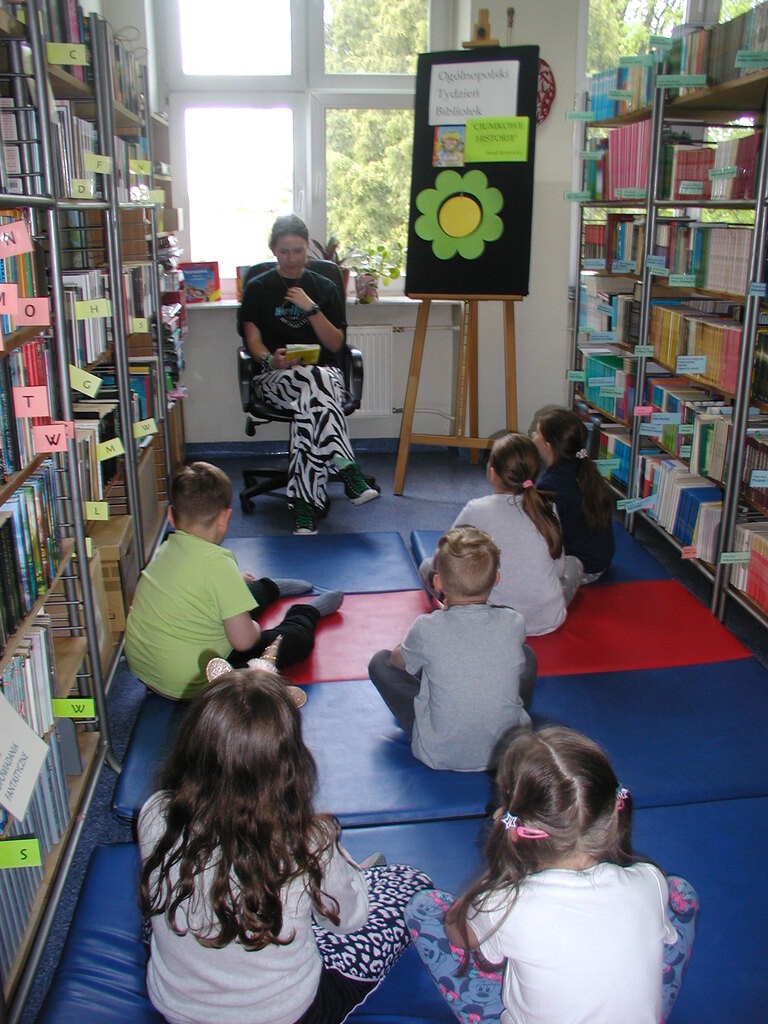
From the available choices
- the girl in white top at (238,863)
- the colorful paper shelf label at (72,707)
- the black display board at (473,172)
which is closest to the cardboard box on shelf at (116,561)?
the colorful paper shelf label at (72,707)

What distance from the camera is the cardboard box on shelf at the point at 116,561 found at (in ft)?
9.32

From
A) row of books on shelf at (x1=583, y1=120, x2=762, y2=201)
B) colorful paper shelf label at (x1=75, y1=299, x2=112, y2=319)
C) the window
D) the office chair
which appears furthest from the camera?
the window

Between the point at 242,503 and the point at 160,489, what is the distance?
0.37m

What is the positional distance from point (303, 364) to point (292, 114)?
5.41ft

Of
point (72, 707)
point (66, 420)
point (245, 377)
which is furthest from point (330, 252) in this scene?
point (72, 707)

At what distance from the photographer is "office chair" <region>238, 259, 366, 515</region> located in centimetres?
415

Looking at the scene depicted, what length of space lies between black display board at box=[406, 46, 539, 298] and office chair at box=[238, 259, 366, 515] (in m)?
0.42

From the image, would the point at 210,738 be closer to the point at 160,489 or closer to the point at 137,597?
the point at 137,597

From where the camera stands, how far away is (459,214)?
4.26 meters

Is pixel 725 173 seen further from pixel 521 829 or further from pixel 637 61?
pixel 521 829

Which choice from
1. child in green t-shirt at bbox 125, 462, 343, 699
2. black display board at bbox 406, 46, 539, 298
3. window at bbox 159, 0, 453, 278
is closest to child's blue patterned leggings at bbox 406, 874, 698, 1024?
child in green t-shirt at bbox 125, 462, 343, 699

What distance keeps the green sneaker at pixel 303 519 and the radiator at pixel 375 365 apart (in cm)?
121

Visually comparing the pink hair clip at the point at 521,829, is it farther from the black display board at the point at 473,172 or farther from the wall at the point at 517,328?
the wall at the point at 517,328

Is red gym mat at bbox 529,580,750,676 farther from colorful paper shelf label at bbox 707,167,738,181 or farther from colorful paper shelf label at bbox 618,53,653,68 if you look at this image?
colorful paper shelf label at bbox 618,53,653,68
